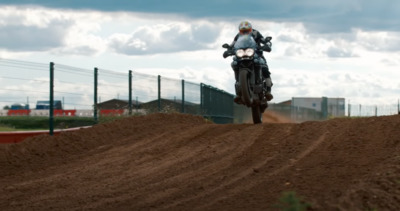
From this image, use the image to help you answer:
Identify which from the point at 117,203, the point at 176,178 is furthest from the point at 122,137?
the point at 117,203

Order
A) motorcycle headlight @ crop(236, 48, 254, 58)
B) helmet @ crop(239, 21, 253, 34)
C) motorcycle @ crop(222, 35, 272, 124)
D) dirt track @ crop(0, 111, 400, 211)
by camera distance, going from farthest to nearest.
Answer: helmet @ crop(239, 21, 253, 34), motorcycle headlight @ crop(236, 48, 254, 58), motorcycle @ crop(222, 35, 272, 124), dirt track @ crop(0, 111, 400, 211)

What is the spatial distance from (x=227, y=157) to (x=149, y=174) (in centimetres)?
143

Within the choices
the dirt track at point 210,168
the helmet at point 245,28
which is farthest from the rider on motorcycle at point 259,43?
the dirt track at point 210,168

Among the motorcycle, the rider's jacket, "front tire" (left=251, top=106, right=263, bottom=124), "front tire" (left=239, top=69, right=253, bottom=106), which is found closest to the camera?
"front tire" (left=239, top=69, right=253, bottom=106)

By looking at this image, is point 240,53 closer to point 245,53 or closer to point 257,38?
point 245,53

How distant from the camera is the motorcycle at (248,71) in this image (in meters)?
16.4

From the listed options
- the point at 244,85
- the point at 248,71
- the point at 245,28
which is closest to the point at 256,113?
the point at 248,71

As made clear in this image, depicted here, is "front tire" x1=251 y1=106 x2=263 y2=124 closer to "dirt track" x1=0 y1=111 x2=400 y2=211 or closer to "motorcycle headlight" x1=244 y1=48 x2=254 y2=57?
"motorcycle headlight" x1=244 y1=48 x2=254 y2=57

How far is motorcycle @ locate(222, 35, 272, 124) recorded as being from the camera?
16.4 metres

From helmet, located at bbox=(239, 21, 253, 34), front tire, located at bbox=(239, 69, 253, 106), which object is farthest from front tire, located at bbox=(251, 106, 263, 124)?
helmet, located at bbox=(239, 21, 253, 34)

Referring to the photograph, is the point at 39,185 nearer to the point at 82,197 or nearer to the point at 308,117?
the point at 82,197

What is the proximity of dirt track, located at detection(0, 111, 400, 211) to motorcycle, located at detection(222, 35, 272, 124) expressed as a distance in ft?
3.63

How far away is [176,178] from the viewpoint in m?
10.8

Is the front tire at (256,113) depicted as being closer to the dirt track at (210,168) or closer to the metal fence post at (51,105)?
the dirt track at (210,168)
